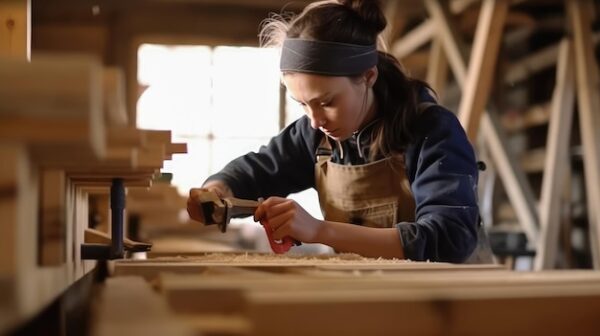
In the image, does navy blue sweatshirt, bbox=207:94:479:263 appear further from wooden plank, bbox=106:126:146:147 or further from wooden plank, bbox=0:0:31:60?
wooden plank, bbox=106:126:146:147

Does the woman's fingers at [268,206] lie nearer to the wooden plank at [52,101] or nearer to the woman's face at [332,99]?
the woman's face at [332,99]

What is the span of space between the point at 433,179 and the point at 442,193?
63 millimetres

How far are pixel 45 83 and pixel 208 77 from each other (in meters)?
8.56

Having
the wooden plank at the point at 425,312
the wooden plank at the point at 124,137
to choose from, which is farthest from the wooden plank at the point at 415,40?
the wooden plank at the point at 425,312

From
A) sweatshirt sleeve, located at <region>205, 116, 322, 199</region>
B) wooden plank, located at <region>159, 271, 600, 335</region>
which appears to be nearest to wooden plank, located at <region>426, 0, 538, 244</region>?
sweatshirt sleeve, located at <region>205, 116, 322, 199</region>

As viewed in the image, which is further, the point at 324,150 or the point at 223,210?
the point at 324,150

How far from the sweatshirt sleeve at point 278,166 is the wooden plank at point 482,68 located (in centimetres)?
173

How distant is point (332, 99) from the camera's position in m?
2.35

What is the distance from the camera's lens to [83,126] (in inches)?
30.5

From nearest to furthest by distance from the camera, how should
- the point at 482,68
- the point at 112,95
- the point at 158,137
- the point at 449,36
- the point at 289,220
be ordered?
1. the point at 112,95
2. the point at 158,137
3. the point at 289,220
4. the point at 482,68
5. the point at 449,36

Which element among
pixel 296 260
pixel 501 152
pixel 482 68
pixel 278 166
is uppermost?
pixel 482 68

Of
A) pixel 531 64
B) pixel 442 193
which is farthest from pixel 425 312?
pixel 531 64

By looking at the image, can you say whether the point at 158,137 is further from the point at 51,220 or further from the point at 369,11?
the point at 369,11

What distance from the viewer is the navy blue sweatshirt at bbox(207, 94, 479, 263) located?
2115mm
